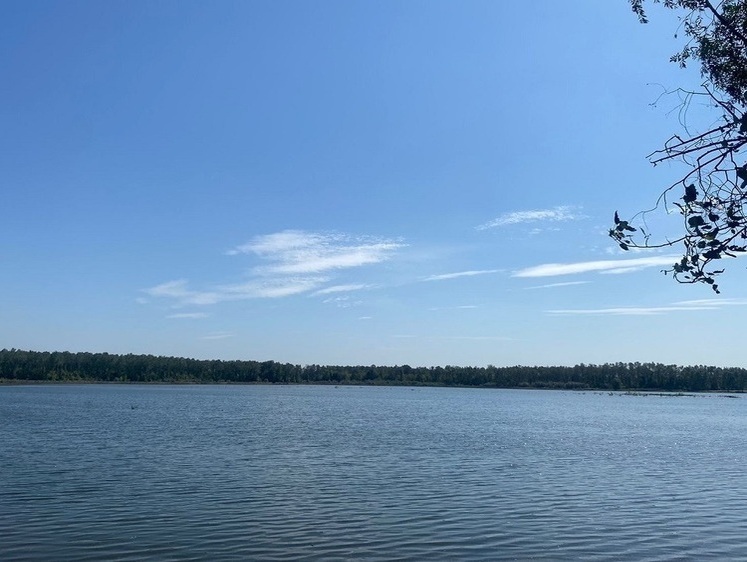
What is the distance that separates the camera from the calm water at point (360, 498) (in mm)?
20344

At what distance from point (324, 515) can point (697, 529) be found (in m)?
11.8

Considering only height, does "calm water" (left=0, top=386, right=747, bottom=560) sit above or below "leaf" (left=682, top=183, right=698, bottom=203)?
below

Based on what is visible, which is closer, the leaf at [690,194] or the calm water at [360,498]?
the leaf at [690,194]

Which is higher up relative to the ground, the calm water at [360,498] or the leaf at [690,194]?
the leaf at [690,194]

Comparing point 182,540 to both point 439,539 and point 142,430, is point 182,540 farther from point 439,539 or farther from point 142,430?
point 142,430

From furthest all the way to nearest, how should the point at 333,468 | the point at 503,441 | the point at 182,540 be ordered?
the point at 503,441, the point at 333,468, the point at 182,540

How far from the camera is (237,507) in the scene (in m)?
25.1

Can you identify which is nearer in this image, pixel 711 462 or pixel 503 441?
pixel 711 462

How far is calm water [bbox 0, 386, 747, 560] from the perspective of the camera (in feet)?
66.7

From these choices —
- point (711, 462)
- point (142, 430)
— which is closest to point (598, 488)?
point (711, 462)

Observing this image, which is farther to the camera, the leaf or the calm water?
the calm water

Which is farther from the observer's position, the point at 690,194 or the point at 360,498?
the point at 360,498

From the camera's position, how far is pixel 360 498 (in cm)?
2727

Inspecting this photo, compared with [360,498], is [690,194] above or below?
above
